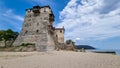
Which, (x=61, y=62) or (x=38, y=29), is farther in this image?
(x=38, y=29)

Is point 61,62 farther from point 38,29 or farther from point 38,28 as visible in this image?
point 38,28

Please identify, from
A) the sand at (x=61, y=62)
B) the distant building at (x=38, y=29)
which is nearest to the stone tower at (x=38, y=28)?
the distant building at (x=38, y=29)

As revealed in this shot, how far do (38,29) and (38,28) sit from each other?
1.27ft

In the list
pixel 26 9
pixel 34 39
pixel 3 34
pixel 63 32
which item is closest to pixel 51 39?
pixel 34 39

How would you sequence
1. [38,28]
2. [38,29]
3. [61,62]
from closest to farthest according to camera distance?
[61,62]
[38,29]
[38,28]

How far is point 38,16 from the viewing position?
50.3m

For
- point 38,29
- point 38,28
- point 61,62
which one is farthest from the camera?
point 38,28

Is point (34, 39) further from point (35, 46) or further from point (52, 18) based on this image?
point (52, 18)

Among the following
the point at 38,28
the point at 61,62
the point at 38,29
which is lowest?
the point at 61,62

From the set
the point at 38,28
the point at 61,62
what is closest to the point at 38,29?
the point at 38,28

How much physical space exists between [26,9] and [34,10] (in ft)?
17.6

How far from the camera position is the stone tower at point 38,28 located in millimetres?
45625

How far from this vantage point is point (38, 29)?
159 ft

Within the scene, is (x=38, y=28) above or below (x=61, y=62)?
above
